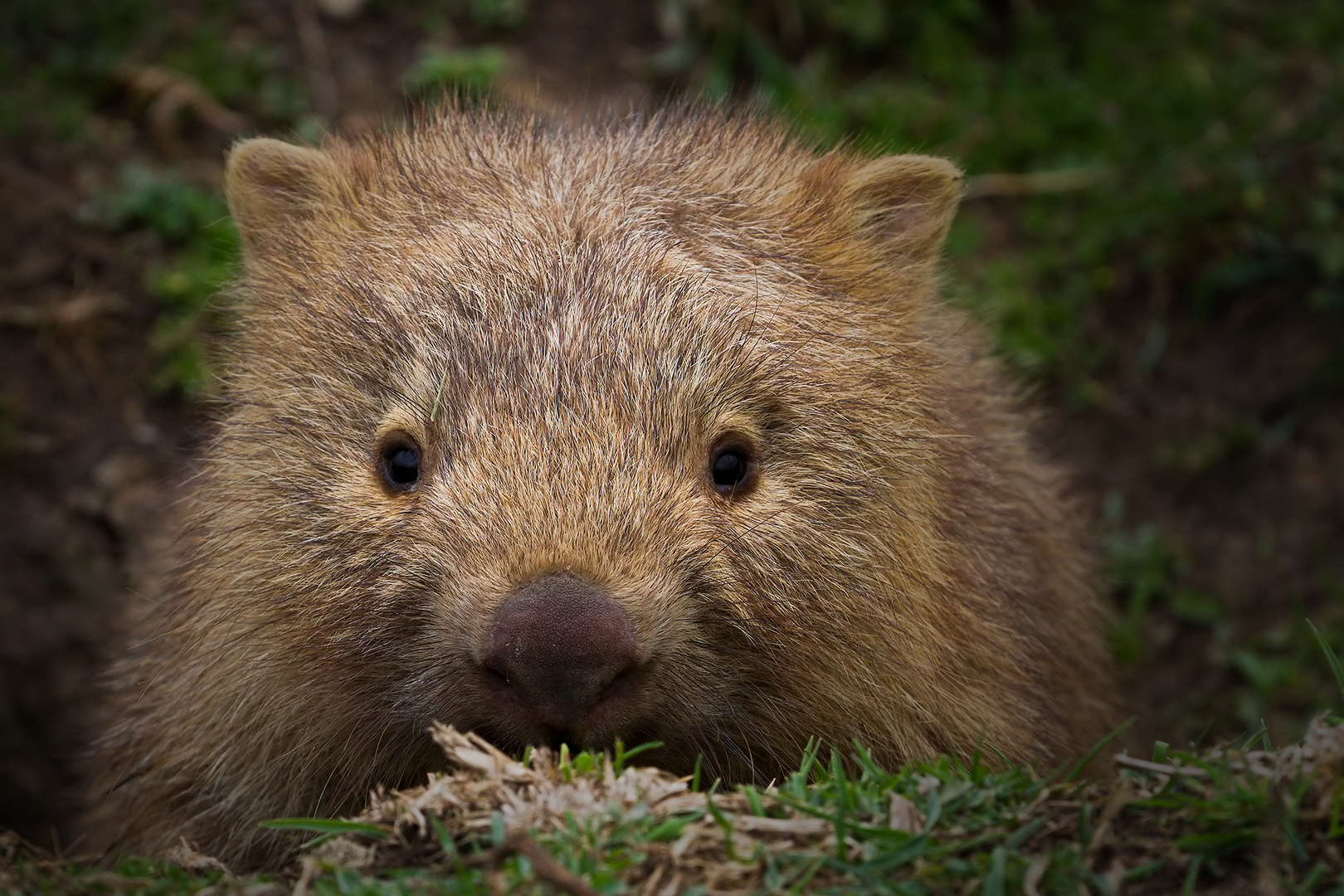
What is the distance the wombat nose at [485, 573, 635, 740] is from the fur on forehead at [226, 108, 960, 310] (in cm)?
129

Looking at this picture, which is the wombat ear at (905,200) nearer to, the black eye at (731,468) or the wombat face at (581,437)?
the wombat face at (581,437)

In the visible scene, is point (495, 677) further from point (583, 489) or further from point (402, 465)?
point (402, 465)

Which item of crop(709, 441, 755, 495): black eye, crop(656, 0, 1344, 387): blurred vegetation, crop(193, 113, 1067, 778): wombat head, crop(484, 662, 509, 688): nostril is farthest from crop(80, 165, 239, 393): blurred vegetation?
crop(484, 662, 509, 688): nostril

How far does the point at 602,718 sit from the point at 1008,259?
4873 mm

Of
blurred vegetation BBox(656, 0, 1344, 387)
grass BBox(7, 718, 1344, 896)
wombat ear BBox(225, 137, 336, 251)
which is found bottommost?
grass BBox(7, 718, 1344, 896)

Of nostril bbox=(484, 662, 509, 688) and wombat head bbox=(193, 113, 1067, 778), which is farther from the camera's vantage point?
wombat head bbox=(193, 113, 1067, 778)

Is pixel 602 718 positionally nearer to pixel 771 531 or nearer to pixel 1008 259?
pixel 771 531

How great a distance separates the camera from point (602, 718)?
3.37 m

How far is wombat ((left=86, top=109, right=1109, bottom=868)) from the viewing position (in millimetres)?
3535

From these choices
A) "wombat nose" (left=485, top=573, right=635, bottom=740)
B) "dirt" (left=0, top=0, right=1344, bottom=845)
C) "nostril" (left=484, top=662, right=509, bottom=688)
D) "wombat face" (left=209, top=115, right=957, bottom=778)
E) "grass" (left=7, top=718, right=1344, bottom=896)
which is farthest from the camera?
"dirt" (left=0, top=0, right=1344, bottom=845)

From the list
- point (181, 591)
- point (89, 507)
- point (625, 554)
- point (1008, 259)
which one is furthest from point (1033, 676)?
point (89, 507)

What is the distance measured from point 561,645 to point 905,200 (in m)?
2.29

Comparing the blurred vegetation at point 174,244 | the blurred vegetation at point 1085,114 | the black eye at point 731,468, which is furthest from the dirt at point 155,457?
the black eye at point 731,468

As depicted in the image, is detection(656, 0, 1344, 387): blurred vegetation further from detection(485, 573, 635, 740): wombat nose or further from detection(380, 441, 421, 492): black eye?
detection(485, 573, 635, 740): wombat nose
